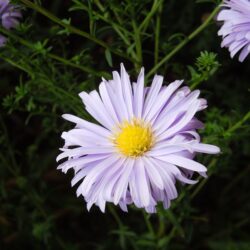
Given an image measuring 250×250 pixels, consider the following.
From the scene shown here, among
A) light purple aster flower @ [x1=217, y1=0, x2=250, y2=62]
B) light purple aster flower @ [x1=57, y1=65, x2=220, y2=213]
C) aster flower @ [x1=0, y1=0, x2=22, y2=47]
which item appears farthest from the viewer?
aster flower @ [x1=0, y1=0, x2=22, y2=47]

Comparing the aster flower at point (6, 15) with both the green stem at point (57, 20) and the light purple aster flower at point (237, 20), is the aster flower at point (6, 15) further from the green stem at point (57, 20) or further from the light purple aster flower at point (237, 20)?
the light purple aster flower at point (237, 20)

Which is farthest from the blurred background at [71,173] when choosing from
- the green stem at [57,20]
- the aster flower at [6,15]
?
the green stem at [57,20]

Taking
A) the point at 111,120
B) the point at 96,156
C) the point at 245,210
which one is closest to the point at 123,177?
the point at 96,156

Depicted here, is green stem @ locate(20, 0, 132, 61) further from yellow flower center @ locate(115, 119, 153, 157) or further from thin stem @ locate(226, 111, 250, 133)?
thin stem @ locate(226, 111, 250, 133)

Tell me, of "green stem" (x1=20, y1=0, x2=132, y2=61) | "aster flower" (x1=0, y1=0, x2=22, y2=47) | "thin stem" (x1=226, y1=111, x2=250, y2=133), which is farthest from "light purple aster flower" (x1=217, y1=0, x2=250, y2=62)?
"aster flower" (x1=0, y1=0, x2=22, y2=47)

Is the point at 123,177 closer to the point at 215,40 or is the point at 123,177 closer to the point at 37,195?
the point at 37,195
